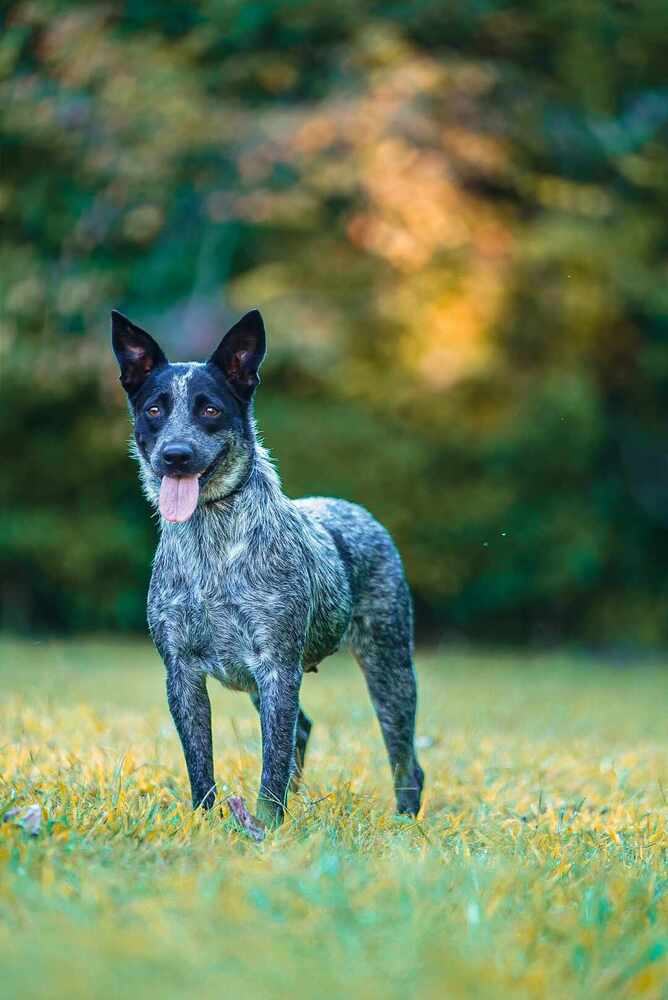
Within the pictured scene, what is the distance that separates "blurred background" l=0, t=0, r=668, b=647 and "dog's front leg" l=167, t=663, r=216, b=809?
37.5 ft

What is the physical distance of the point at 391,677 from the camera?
5.53 m

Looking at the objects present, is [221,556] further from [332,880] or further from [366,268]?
[366,268]

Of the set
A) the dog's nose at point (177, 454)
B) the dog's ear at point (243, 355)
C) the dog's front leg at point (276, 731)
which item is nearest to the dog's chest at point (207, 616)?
the dog's front leg at point (276, 731)

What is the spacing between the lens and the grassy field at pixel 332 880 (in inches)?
104

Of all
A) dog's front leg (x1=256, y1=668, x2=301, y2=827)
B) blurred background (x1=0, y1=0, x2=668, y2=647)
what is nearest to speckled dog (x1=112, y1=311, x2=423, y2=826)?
dog's front leg (x1=256, y1=668, x2=301, y2=827)

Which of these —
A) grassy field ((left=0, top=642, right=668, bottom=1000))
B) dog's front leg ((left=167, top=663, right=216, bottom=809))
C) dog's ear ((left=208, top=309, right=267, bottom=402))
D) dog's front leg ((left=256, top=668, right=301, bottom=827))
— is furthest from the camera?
dog's ear ((left=208, top=309, right=267, bottom=402))

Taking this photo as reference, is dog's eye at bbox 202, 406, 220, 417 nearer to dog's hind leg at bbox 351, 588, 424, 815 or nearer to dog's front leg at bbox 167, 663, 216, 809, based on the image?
dog's front leg at bbox 167, 663, 216, 809

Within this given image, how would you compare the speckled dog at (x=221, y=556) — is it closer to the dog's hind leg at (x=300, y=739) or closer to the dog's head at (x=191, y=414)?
the dog's head at (x=191, y=414)

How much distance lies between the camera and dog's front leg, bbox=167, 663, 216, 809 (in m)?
4.50

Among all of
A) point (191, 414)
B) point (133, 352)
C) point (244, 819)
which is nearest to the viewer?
point (244, 819)

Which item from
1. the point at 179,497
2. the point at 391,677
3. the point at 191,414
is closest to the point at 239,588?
the point at 179,497

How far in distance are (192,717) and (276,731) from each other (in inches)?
13.4

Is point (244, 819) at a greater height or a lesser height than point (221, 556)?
lesser

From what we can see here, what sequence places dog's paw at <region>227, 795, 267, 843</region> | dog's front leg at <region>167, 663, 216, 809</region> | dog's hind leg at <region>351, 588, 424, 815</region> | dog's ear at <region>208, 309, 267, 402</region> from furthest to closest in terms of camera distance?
dog's hind leg at <region>351, 588, 424, 815</region> → dog's ear at <region>208, 309, 267, 402</region> → dog's front leg at <region>167, 663, 216, 809</region> → dog's paw at <region>227, 795, 267, 843</region>
